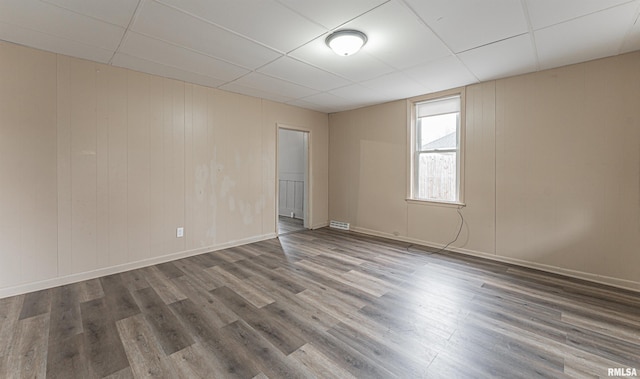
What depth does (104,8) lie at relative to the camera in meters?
2.09

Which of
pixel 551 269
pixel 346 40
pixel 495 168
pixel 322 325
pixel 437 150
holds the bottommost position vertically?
pixel 322 325

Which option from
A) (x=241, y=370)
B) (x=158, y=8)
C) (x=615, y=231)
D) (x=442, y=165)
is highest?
(x=158, y=8)

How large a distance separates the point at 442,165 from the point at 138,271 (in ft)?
15.1

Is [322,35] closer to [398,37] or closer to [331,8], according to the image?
[331,8]

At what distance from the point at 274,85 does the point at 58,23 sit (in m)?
2.32

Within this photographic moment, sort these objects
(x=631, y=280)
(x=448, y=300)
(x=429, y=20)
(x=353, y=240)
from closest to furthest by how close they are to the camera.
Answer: (x=429, y=20) → (x=448, y=300) → (x=631, y=280) → (x=353, y=240)

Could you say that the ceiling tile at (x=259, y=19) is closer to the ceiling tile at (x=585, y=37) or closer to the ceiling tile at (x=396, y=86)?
the ceiling tile at (x=396, y=86)

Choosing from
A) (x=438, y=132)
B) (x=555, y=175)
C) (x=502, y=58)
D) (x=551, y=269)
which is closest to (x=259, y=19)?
(x=502, y=58)

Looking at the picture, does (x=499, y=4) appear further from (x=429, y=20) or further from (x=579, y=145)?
(x=579, y=145)

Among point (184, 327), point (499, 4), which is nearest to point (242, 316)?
point (184, 327)

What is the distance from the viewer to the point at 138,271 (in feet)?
11.0

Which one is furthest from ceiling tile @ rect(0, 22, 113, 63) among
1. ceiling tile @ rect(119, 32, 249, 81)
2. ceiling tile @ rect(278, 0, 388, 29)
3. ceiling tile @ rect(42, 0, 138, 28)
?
ceiling tile @ rect(278, 0, 388, 29)

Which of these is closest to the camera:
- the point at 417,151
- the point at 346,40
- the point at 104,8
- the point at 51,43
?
the point at 104,8

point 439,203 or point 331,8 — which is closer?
point 331,8
